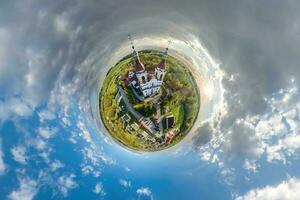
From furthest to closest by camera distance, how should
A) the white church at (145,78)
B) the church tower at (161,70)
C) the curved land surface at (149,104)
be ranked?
1. the white church at (145,78)
2. the curved land surface at (149,104)
3. the church tower at (161,70)

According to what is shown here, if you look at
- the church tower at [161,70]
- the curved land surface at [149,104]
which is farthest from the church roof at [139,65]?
the church tower at [161,70]

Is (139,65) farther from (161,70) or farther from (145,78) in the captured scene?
(161,70)

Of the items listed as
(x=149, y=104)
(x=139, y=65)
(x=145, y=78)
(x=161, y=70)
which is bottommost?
(x=149, y=104)

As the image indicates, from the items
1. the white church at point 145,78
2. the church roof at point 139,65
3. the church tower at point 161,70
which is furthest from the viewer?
the white church at point 145,78

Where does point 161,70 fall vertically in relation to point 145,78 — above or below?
above

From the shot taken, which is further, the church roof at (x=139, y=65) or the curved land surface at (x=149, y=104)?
the church roof at (x=139, y=65)

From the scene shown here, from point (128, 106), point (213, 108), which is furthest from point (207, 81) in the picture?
point (128, 106)

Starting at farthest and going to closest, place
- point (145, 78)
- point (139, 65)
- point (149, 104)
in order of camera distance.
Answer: point (149, 104)
point (145, 78)
point (139, 65)

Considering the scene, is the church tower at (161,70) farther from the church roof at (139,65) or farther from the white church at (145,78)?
the church roof at (139,65)

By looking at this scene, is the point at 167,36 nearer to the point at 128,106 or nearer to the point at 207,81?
the point at 207,81

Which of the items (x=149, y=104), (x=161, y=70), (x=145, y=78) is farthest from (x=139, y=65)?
(x=149, y=104)
